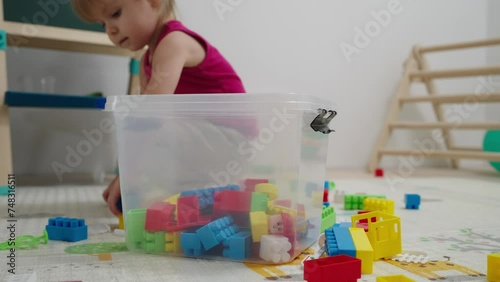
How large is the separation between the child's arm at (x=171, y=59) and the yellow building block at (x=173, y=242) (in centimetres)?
33

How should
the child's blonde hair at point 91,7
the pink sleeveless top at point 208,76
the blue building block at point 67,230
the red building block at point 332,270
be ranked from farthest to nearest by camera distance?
the pink sleeveless top at point 208,76, the child's blonde hair at point 91,7, the blue building block at point 67,230, the red building block at point 332,270

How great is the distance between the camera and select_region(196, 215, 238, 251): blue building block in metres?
0.56

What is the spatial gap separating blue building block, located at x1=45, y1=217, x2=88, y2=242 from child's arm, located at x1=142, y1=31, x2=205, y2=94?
28cm

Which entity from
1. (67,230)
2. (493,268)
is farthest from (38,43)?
(493,268)

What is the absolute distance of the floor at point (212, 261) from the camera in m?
0.52

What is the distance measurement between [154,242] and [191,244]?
62mm

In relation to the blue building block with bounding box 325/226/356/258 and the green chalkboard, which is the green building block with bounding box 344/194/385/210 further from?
the green chalkboard

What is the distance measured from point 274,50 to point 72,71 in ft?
2.41

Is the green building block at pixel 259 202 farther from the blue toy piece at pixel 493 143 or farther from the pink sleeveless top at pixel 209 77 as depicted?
the blue toy piece at pixel 493 143

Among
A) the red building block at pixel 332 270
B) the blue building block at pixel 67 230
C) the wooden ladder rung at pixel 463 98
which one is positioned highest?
the wooden ladder rung at pixel 463 98

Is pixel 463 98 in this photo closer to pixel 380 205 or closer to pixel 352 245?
pixel 380 205

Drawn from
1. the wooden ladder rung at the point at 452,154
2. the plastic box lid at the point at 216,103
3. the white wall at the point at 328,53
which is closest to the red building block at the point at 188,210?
the plastic box lid at the point at 216,103

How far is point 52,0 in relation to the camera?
1.40 meters

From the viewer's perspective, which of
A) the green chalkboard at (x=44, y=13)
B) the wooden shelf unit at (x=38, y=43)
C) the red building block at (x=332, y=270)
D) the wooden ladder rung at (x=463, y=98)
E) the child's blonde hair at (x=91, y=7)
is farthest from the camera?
the wooden ladder rung at (x=463, y=98)
